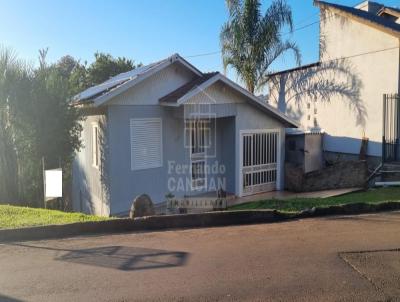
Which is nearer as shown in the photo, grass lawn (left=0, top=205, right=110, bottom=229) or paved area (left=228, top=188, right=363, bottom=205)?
grass lawn (left=0, top=205, right=110, bottom=229)

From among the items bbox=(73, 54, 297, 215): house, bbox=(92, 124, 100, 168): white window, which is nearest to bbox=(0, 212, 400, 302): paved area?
bbox=(73, 54, 297, 215): house

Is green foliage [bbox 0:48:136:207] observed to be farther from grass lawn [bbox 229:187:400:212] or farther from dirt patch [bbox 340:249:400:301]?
dirt patch [bbox 340:249:400:301]

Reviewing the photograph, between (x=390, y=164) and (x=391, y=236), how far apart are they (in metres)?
8.93

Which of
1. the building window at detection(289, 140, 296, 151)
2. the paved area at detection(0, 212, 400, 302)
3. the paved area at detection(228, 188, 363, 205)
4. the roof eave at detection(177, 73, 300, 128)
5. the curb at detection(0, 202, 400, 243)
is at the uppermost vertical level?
the roof eave at detection(177, 73, 300, 128)

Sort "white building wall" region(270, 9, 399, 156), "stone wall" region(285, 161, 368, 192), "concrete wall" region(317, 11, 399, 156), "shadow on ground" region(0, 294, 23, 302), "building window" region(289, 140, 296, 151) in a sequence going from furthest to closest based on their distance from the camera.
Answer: "building window" region(289, 140, 296, 151) < "white building wall" region(270, 9, 399, 156) < "concrete wall" region(317, 11, 399, 156) < "stone wall" region(285, 161, 368, 192) < "shadow on ground" region(0, 294, 23, 302)

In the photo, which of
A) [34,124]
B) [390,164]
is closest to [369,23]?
[390,164]

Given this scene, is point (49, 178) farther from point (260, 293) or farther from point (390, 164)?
point (390, 164)

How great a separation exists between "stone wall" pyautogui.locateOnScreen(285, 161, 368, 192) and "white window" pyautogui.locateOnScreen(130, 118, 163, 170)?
6.02 meters

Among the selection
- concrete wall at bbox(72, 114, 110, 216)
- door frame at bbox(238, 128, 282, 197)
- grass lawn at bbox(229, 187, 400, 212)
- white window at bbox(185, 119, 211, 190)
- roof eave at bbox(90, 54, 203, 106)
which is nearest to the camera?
grass lawn at bbox(229, 187, 400, 212)

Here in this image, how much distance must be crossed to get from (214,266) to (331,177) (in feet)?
35.8

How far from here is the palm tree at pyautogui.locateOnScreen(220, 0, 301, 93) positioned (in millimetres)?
19859

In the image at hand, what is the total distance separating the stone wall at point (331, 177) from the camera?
14.5 m

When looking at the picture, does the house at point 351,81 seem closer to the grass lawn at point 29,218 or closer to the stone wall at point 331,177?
the stone wall at point 331,177

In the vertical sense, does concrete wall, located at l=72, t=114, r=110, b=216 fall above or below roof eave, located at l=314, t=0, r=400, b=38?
below
